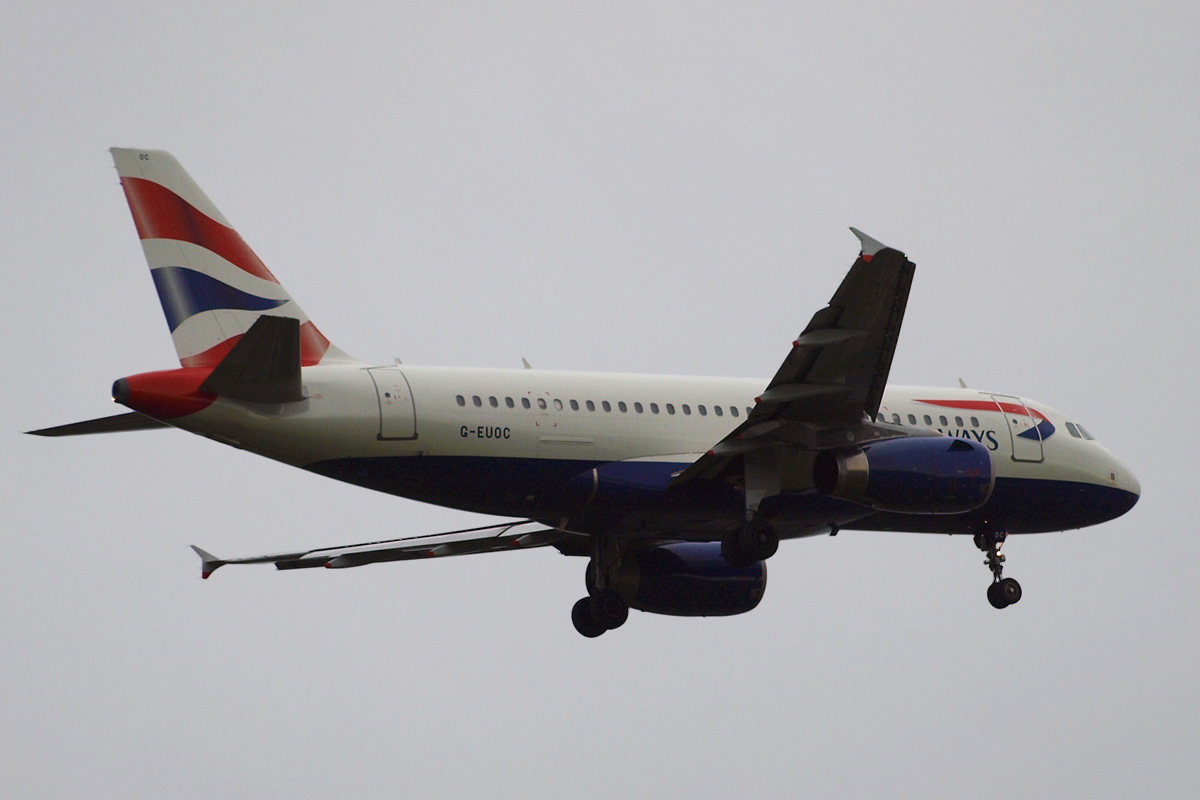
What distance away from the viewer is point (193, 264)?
966 inches

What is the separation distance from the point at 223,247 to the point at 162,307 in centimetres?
135

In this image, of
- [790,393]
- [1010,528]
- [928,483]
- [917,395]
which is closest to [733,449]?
[790,393]

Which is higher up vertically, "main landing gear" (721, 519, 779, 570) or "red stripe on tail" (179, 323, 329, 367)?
"red stripe on tail" (179, 323, 329, 367)

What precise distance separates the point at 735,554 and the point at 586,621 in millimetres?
4297

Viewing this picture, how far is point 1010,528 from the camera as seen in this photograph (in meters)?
30.3

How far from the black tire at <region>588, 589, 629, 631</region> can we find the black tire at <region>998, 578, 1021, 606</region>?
23.1 ft

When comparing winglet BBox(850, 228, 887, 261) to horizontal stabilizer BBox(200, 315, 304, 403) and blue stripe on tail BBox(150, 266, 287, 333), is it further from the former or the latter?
blue stripe on tail BBox(150, 266, 287, 333)

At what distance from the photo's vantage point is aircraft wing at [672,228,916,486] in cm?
2278

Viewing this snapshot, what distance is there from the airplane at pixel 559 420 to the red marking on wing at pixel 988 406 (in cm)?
85

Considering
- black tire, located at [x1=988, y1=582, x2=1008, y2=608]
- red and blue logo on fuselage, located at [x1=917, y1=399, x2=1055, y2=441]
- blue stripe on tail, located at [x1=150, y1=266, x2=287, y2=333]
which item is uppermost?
blue stripe on tail, located at [x1=150, y1=266, x2=287, y2=333]

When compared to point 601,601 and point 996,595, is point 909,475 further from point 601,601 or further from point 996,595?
point 601,601

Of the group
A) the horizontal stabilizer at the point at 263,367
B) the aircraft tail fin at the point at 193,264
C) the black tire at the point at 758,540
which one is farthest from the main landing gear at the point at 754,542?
the horizontal stabilizer at the point at 263,367

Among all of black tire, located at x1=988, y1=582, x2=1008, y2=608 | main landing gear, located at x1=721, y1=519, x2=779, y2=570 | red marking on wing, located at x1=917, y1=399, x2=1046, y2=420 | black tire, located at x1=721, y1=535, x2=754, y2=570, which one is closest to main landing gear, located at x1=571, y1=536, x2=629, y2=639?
black tire, located at x1=721, y1=535, x2=754, y2=570

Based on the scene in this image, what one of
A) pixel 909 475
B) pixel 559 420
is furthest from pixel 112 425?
pixel 909 475
